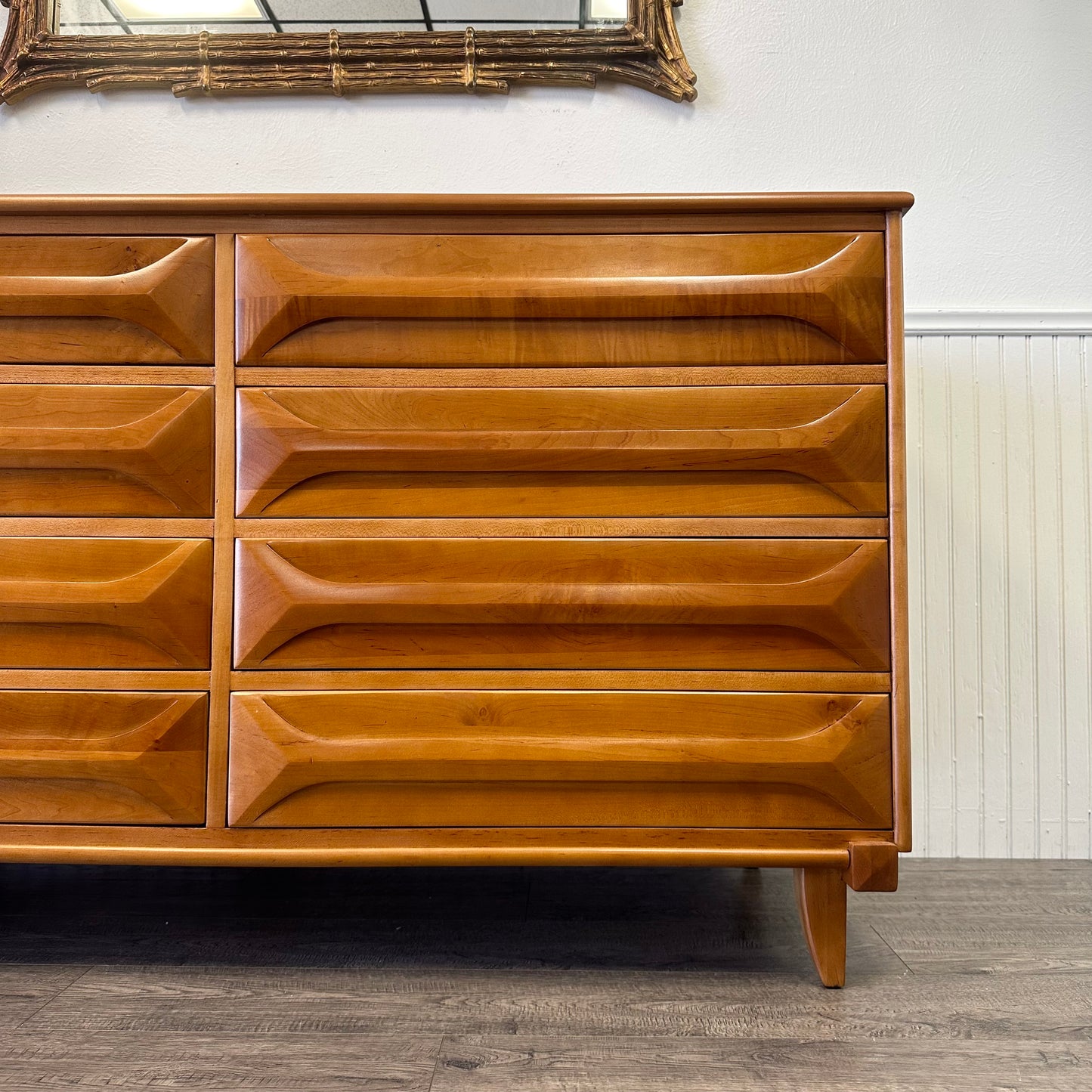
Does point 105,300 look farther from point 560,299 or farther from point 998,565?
point 998,565

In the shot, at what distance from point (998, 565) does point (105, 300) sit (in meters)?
1.40

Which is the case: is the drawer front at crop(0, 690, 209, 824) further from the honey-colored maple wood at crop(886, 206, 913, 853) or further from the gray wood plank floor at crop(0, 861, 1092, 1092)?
the honey-colored maple wood at crop(886, 206, 913, 853)

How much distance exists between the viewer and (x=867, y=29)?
138cm

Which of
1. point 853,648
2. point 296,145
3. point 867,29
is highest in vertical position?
point 867,29

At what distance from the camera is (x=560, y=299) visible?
3.02ft

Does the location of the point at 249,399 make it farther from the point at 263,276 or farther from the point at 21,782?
the point at 21,782

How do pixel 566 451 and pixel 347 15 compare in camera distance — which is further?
pixel 347 15

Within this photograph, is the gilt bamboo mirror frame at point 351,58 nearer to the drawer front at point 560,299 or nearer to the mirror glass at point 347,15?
the mirror glass at point 347,15

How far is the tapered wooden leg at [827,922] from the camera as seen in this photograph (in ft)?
3.08

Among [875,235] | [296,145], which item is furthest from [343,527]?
[296,145]

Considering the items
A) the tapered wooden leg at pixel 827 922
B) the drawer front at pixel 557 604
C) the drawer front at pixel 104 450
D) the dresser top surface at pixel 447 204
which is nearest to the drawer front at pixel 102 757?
the drawer front at pixel 557 604

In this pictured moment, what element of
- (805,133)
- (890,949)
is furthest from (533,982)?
(805,133)

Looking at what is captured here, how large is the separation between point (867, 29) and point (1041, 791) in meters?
1.35

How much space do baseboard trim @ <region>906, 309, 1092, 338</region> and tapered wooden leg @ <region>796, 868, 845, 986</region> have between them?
912mm
